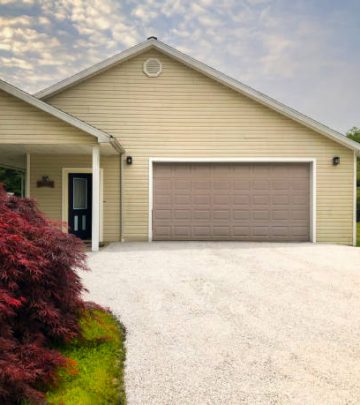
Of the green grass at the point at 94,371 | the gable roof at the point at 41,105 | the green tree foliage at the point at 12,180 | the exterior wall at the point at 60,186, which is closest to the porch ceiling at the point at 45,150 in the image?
the exterior wall at the point at 60,186

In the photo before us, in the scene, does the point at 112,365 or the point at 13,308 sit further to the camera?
the point at 112,365

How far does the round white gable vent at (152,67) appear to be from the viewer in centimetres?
1092

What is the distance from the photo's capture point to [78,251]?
2.98 metres

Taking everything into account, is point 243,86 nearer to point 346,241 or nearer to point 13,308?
point 346,241

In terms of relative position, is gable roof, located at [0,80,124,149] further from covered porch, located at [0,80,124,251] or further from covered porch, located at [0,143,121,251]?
covered porch, located at [0,143,121,251]

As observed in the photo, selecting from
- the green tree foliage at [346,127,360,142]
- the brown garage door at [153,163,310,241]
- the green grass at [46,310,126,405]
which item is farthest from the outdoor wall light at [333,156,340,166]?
the green tree foliage at [346,127,360,142]

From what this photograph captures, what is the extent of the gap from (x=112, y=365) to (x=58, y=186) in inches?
341

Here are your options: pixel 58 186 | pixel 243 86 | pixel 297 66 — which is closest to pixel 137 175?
pixel 58 186

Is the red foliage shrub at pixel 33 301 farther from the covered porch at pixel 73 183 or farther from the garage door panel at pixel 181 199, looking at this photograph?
the garage door panel at pixel 181 199

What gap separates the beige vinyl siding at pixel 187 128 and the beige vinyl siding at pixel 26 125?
8.48 ft

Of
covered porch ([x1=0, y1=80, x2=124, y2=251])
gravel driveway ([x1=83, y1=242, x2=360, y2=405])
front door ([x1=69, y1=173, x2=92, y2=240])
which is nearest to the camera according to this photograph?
gravel driveway ([x1=83, y1=242, x2=360, y2=405])

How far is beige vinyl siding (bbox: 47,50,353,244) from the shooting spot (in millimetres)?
10867

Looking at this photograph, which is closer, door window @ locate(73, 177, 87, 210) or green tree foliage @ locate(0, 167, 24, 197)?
door window @ locate(73, 177, 87, 210)

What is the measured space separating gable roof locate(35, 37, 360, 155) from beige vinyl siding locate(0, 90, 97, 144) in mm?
2433
